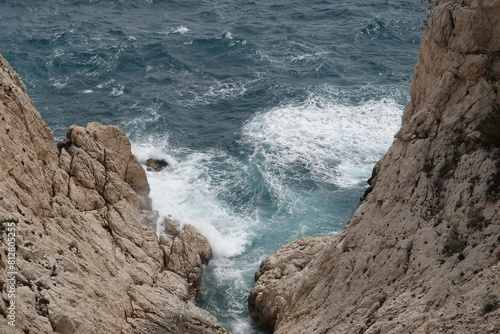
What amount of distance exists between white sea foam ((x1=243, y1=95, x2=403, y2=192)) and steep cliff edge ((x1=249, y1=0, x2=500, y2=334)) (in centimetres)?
2899

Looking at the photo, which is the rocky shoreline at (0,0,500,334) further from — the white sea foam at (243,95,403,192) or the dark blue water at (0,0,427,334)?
the white sea foam at (243,95,403,192)

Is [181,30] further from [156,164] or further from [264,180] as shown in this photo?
[264,180]

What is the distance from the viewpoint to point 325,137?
75.6m

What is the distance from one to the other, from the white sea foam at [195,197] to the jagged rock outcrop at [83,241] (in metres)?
3.83

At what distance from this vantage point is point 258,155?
7269 cm

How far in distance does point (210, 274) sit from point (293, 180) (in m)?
17.1

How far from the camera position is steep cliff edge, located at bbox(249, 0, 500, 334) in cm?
3000

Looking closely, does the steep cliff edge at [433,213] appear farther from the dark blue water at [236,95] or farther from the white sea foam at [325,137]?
the white sea foam at [325,137]

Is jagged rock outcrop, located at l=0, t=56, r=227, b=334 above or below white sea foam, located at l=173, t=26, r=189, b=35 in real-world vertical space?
below

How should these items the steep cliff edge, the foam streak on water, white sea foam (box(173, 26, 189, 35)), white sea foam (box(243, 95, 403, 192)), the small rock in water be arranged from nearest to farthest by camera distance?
the steep cliff edge
the foam streak on water
the small rock in water
white sea foam (box(243, 95, 403, 192))
white sea foam (box(173, 26, 189, 35))

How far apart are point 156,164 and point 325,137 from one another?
793 inches

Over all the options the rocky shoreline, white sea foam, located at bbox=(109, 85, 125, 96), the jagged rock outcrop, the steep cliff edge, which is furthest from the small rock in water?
the steep cliff edge

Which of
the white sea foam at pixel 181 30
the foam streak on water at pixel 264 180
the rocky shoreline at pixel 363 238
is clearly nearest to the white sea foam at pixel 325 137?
the foam streak on water at pixel 264 180

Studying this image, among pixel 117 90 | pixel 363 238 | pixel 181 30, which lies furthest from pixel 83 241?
pixel 181 30
